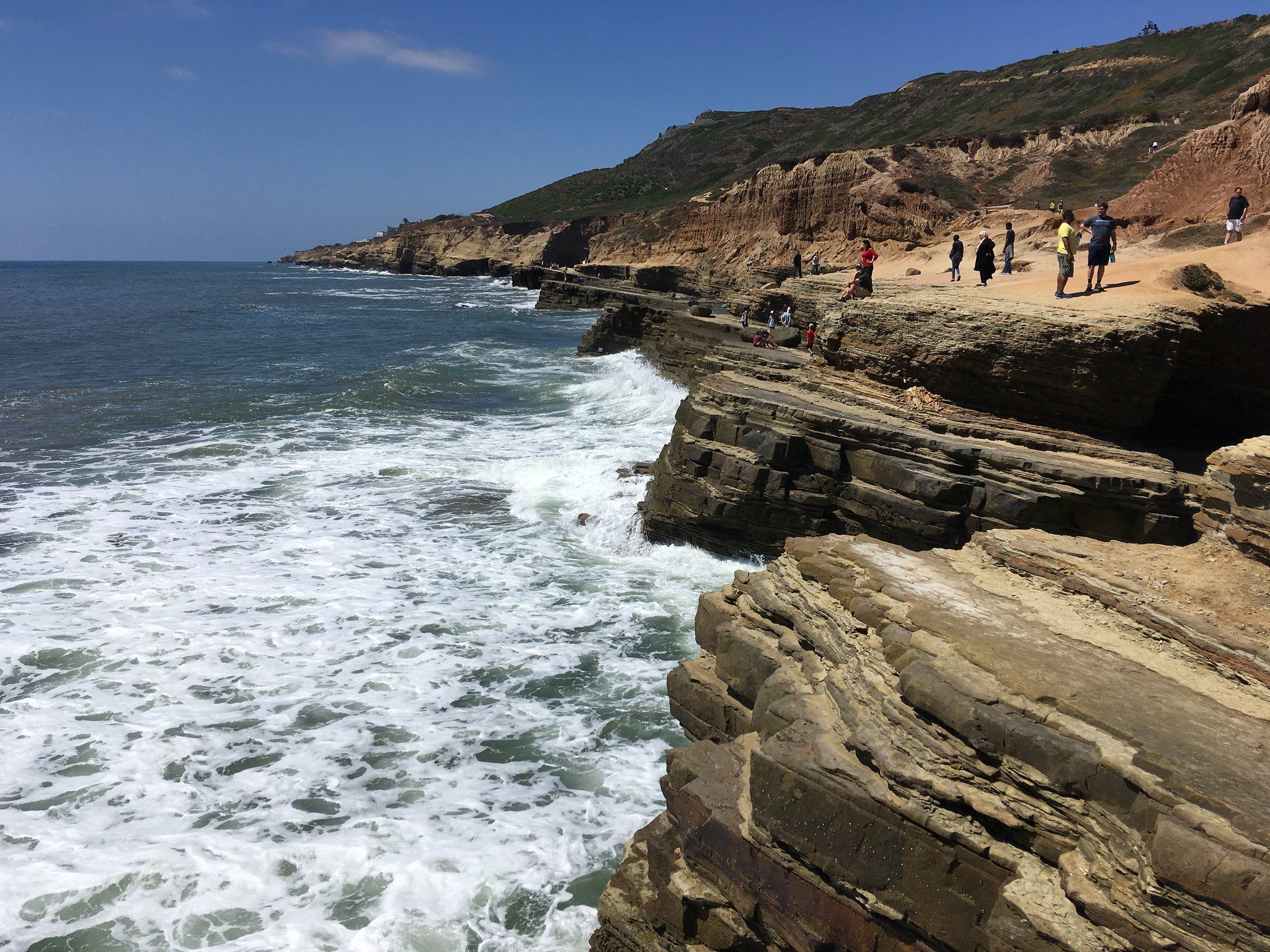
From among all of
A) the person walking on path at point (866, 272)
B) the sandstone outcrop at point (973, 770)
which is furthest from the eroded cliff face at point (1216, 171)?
the sandstone outcrop at point (973, 770)

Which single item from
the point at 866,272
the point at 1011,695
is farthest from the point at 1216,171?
the point at 1011,695

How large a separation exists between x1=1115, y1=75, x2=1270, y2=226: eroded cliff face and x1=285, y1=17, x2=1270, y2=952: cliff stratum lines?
3.2 inches

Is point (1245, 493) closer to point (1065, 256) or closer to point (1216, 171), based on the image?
point (1065, 256)

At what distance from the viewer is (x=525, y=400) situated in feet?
84.5

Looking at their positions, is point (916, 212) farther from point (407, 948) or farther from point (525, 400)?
point (407, 948)

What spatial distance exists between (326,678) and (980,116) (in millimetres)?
88624

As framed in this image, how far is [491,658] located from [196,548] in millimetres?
6365

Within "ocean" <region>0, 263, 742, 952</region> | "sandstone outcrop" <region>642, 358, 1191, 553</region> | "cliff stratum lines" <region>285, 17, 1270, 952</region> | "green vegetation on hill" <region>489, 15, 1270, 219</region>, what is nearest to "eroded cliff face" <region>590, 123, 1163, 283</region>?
"green vegetation on hill" <region>489, 15, 1270, 219</region>

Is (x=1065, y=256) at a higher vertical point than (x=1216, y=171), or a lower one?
lower

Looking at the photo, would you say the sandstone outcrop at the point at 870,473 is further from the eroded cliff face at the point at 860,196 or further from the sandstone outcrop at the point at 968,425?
the eroded cliff face at the point at 860,196

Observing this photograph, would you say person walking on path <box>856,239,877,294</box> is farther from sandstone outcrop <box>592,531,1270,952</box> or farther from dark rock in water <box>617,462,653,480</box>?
sandstone outcrop <box>592,531,1270,952</box>

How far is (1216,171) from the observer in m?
17.7

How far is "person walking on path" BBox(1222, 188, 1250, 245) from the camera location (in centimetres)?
1377

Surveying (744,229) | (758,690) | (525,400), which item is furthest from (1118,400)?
(744,229)
